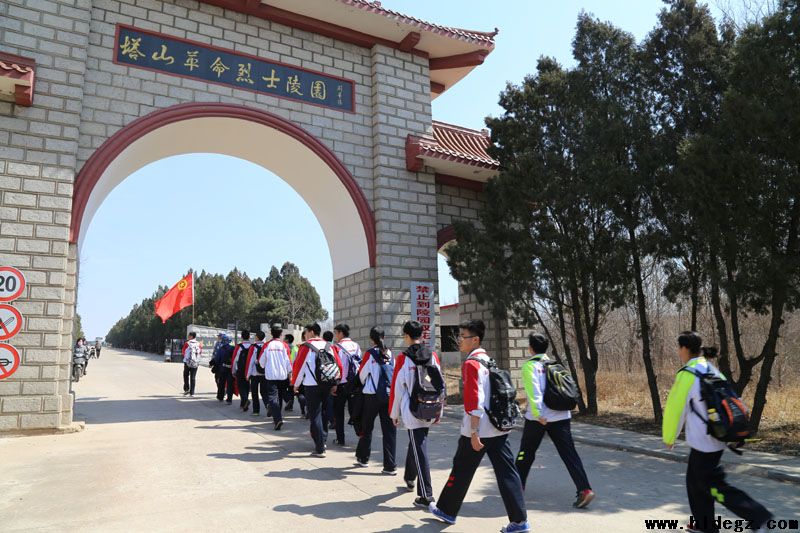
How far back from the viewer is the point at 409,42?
36.4 feet

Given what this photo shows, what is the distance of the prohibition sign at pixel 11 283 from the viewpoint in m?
7.02

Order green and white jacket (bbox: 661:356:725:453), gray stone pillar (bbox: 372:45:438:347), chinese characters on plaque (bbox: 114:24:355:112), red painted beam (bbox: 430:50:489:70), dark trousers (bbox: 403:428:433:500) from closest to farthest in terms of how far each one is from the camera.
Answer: green and white jacket (bbox: 661:356:725:453), dark trousers (bbox: 403:428:433:500), chinese characters on plaque (bbox: 114:24:355:112), gray stone pillar (bbox: 372:45:438:347), red painted beam (bbox: 430:50:489:70)

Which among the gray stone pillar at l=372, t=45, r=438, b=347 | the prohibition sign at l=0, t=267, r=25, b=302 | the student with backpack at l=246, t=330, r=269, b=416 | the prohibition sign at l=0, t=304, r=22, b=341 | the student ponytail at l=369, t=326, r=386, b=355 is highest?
the gray stone pillar at l=372, t=45, r=438, b=347

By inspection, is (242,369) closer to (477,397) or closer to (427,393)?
(427,393)

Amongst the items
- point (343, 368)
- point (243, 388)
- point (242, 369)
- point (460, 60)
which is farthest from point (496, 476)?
point (460, 60)

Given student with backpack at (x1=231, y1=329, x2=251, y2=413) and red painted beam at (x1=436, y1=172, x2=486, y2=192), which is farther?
red painted beam at (x1=436, y1=172, x2=486, y2=192)

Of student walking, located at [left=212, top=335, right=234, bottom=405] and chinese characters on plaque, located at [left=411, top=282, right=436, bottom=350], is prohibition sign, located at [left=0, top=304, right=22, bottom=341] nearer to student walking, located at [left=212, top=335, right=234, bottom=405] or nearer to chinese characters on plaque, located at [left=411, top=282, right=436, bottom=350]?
student walking, located at [left=212, top=335, right=234, bottom=405]

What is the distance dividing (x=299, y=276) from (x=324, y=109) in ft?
155

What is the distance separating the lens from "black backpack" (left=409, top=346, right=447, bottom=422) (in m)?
4.56

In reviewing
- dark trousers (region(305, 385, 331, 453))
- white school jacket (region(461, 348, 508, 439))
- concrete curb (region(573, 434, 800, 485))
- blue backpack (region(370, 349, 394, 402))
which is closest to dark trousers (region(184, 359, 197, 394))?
dark trousers (region(305, 385, 331, 453))

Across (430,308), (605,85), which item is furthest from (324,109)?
(605,85)

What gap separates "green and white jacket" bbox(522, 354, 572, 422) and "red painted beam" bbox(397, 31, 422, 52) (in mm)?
8253

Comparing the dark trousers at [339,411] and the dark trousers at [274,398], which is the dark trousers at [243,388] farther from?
the dark trousers at [339,411]

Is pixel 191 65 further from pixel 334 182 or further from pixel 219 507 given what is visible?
pixel 219 507
